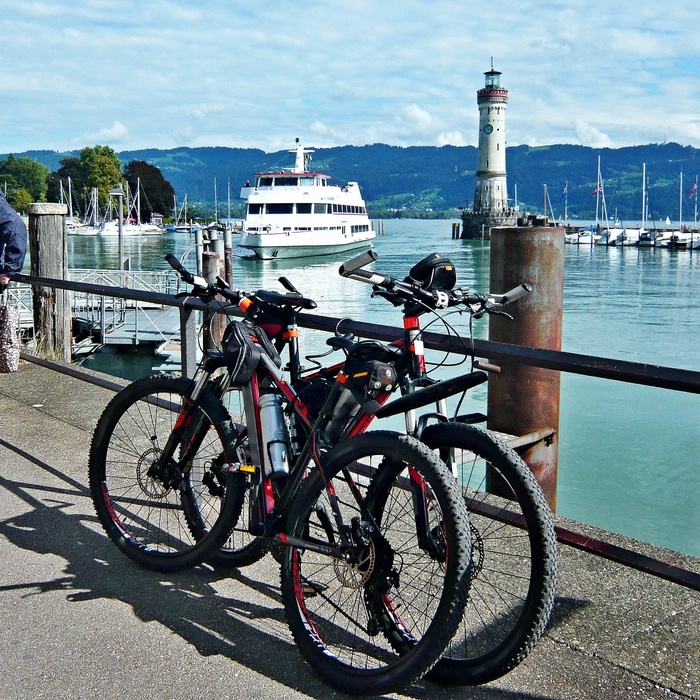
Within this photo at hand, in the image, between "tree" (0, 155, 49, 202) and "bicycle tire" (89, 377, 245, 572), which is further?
"tree" (0, 155, 49, 202)

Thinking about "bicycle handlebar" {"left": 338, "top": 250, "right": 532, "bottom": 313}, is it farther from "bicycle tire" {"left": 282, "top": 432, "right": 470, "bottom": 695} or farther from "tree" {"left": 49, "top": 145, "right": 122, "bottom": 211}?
"tree" {"left": 49, "top": 145, "right": 122, "bottom": 211}

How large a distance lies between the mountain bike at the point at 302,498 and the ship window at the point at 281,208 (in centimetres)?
6985

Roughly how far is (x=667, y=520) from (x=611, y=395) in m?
9.10

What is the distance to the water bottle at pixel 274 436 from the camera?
2885 millimetres

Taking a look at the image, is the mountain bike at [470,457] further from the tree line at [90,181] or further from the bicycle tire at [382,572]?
the tree line at [90,181]

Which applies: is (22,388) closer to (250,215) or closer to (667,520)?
(667,520)

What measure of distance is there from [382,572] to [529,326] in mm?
2188

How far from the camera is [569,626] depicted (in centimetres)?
286

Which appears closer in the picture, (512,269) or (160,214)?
(512,269)

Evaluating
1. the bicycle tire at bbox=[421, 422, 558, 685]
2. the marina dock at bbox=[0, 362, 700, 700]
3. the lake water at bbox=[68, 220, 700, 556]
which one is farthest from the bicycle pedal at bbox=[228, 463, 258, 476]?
the lake water at bbox=[68, 220, 700, 556]

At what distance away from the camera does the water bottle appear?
288cm

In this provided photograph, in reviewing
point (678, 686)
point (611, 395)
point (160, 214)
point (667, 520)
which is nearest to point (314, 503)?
point (678, 686)

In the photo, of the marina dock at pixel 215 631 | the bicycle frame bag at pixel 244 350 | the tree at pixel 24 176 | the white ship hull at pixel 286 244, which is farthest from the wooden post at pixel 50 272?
the tree at pixel 24 176

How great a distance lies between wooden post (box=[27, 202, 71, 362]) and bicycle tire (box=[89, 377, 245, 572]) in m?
4.89
